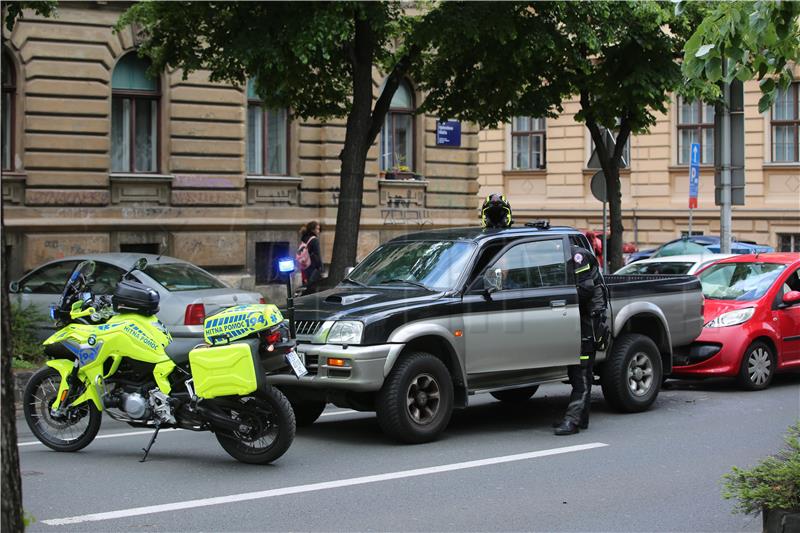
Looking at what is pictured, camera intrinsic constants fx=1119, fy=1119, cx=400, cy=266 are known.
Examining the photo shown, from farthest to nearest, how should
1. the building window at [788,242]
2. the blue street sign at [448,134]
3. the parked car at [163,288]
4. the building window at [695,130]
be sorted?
the building window at [695,130] < the building window at [788,242] < the blue street sign at [448,134] < the parked car at [163,288]

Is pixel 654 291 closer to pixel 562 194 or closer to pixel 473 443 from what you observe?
pixel 473 443

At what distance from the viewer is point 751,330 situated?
1280cm

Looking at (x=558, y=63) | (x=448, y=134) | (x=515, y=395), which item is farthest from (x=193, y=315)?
(x=448, y=134)

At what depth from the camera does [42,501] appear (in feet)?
23.6

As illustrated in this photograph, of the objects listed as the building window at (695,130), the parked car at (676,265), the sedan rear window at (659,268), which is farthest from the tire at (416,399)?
the building window at (695,130)

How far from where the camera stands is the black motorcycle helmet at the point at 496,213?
1070cm

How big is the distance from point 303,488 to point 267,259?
17.3 m

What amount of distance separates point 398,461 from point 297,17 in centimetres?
882

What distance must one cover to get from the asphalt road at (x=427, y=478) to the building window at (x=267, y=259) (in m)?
13.6

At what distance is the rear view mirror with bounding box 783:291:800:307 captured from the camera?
13.1 metres

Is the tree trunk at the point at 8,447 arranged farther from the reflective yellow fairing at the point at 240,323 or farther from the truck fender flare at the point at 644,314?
the truck fender flare at the point at 644,314

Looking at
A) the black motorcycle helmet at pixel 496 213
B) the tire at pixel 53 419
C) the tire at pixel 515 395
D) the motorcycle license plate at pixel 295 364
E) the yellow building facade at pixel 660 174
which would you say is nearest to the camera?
the motorcycle license plate at pixel 295 364

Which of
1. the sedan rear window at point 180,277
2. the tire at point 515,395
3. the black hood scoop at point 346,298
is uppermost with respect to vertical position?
the sedan rear window at point 180,277

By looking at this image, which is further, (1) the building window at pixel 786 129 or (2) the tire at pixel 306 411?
(1) the building window at pixel 786 129
